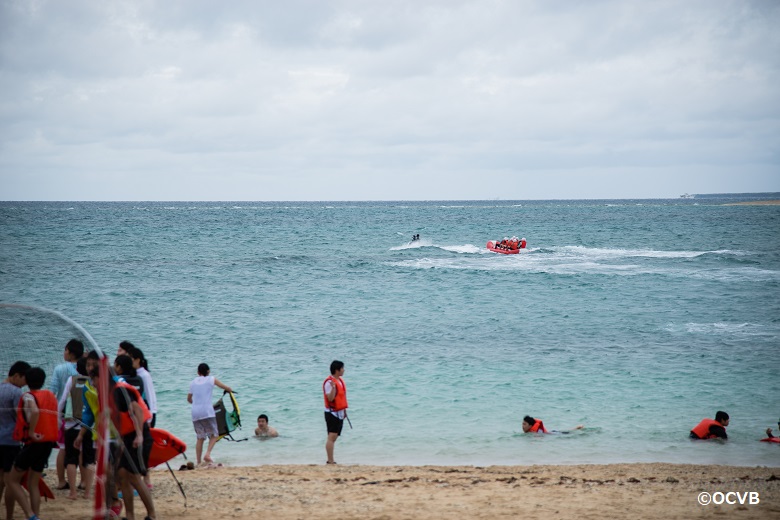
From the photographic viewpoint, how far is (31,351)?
47.5 feet

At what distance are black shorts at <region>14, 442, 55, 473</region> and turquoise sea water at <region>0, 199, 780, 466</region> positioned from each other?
4119mm

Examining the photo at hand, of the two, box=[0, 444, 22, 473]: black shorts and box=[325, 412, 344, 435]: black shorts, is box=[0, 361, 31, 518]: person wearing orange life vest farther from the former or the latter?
box=[325, 412, 344, 435]: black shorts

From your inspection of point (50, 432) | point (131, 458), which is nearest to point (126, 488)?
point (131, 458)

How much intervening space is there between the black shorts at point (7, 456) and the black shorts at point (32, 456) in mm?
155

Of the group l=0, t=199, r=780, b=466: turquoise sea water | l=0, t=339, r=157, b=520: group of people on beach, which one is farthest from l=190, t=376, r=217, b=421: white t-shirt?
l=0, t=339, r=157, b=520: group of people on beach

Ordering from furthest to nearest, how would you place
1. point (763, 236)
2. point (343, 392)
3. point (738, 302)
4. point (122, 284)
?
point (763, 236)
point (122, 284)
point (738, 302)
point (343, 392)

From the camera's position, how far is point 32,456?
6.32m

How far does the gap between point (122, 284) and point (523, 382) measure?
68.9 feet

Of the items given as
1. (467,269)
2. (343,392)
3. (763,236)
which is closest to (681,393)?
(343,392)

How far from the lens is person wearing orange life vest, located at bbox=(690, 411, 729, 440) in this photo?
36.5 feet

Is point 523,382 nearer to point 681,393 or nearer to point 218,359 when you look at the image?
point 681,393

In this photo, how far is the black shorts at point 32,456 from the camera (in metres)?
6.29

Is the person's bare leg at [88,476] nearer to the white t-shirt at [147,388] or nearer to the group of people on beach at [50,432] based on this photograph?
the group of people on beach at [50,432]

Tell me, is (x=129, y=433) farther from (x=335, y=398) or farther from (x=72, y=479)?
(x=335, y=398)
